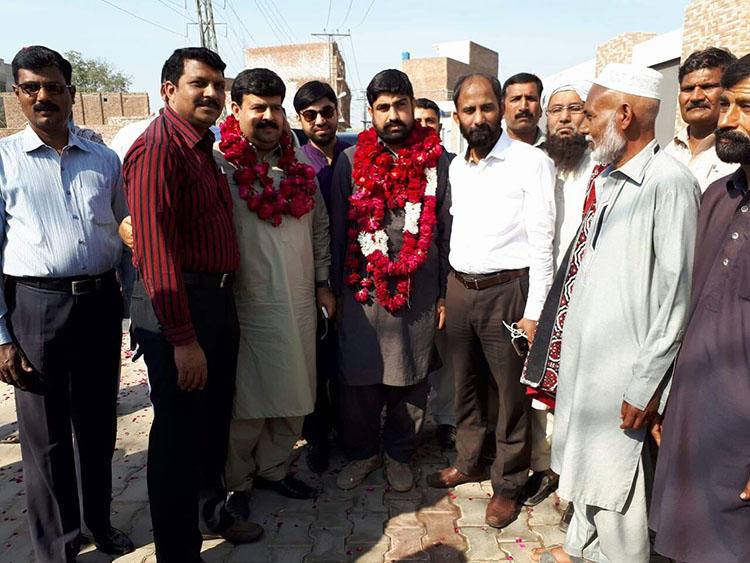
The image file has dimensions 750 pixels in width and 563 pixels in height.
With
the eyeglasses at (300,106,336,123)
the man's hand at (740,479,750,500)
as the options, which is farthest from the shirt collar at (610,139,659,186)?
the eyeglasses at (300,106,336,123)

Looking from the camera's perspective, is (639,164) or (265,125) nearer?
(639,164)

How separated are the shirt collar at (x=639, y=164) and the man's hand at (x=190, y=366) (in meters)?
1.90

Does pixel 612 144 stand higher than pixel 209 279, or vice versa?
pixel 612 144

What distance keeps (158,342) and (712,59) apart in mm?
3216

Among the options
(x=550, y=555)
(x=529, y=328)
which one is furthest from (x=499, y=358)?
(x=550, y=555)

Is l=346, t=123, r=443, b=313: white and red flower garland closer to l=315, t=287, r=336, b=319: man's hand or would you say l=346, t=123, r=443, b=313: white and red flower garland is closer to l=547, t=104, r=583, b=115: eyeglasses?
l=315, t=287, r=336, b=319: man's hand

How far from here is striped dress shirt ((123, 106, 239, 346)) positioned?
7.40 feet

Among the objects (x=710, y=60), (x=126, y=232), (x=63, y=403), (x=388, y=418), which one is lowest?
(x=388, y=418)

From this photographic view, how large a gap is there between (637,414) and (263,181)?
2.11 meters

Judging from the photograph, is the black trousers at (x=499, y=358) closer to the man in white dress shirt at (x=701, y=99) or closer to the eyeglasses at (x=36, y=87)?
the man in white dress shirt at (x=701, y=99)

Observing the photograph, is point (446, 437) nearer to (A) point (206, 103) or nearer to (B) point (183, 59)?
(A) point (206, 103)

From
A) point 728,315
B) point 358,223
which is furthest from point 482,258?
point 728,315

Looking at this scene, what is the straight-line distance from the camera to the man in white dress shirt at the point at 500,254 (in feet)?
9.86

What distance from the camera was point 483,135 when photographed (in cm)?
309
